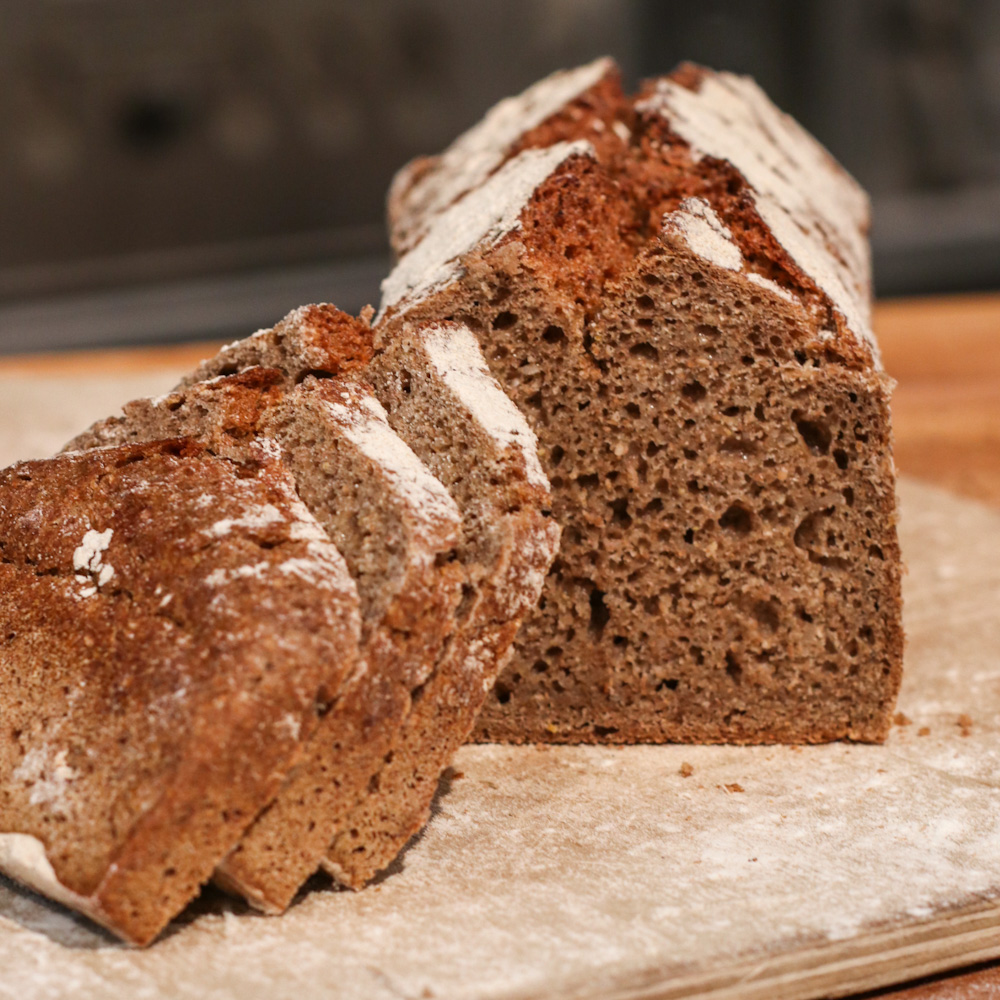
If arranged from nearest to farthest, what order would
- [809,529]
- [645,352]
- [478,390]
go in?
[478,390] → [645,352] → [809,529]

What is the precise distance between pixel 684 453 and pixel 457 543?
688 millimetres

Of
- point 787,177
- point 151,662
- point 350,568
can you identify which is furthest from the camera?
point 787,177

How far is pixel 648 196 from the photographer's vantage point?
304cm

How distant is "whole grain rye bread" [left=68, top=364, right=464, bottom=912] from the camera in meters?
2.04

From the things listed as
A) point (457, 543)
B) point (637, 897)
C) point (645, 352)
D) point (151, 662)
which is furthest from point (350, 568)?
point (645, 352)

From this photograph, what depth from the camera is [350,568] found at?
7.20ft

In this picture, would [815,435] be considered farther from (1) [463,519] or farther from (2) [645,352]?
(1) [463,519]

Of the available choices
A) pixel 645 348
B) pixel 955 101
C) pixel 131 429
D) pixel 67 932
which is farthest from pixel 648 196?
pixel 955 101

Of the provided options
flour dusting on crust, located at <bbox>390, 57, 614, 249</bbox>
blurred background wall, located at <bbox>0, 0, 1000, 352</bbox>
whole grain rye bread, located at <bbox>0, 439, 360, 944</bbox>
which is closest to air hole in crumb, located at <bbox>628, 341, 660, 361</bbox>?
whole grain rye bread, located at <bbox>0, 439, 360, 944</bbox>

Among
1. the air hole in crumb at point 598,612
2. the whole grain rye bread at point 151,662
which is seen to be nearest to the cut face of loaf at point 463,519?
the whole grain rye bread at point 151,662

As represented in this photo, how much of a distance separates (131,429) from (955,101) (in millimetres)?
7577

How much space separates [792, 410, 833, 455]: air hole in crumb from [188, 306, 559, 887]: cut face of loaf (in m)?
0.64

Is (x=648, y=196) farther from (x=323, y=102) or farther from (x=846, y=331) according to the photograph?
(x=323, y=102)

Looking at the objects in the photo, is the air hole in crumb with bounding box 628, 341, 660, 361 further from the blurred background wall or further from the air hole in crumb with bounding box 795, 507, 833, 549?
the blurred background wall
